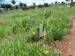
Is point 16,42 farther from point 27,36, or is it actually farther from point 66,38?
point 66,38

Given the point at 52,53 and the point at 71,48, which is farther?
the point at 71,48

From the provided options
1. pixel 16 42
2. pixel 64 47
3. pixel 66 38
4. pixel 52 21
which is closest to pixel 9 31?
pixel 52 21

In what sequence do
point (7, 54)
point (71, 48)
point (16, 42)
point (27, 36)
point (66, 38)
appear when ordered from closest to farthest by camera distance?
point (7, 54) < point (16, 42) < point (71, 48) < point (27, 36) < point (66, 38)

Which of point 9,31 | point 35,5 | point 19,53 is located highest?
point 19,53

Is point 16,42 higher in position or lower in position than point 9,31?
higher

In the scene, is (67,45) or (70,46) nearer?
(70,46)

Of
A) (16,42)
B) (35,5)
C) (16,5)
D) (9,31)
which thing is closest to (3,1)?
(16,5)

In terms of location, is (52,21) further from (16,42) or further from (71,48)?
(16,42)

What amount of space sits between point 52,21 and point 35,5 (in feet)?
56.8

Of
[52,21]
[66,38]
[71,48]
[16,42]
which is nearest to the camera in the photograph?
[16,42]

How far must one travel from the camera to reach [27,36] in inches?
296

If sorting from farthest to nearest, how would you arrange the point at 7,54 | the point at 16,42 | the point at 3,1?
the point at 3,1 < the point at 16,42 < the point at 7,54

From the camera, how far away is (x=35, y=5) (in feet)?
87.7

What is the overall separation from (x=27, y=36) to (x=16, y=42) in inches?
71.5
